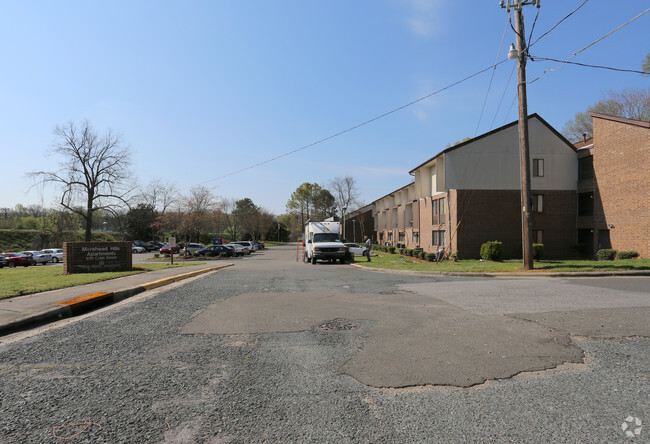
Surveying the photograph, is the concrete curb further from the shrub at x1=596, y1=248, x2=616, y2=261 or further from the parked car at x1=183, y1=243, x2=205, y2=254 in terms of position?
the parked car at x1=183, y1=243, x2=205, y2=254

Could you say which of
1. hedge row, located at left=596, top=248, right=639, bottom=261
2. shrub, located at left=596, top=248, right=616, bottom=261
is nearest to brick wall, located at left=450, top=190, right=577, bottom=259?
hedge row, located at left=596, top=248, right=639, bottom=261

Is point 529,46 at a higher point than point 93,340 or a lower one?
higher

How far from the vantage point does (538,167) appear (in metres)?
29.1

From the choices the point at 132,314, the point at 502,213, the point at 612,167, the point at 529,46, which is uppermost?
the point at 529,46

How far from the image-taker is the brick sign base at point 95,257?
18031 mm

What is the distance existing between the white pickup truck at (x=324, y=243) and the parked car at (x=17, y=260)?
26.4m

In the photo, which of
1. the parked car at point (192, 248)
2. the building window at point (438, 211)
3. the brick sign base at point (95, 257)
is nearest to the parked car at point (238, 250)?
the parked car at point (192, 248)

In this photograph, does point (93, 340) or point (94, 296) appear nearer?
point (93, 340)

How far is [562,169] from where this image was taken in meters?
29.1

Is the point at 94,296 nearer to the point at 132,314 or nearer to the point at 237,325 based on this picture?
the point at 132,314

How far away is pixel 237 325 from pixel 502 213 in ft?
86.9


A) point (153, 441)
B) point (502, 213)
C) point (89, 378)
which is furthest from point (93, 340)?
point (502, 213)

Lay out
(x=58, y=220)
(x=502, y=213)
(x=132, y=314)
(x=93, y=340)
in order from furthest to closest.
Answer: (x=58, y=220) → (x=502, y=213) → (x=132, y=314) → (x=93, y=340)

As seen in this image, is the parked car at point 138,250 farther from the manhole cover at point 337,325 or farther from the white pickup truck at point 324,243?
the manhole cover at point 337,325
